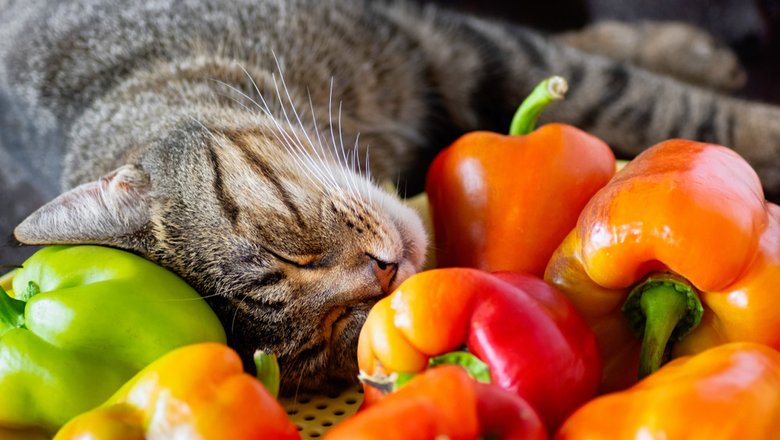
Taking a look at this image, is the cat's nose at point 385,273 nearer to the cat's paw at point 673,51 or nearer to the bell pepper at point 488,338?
the bell pepper at point 488,338

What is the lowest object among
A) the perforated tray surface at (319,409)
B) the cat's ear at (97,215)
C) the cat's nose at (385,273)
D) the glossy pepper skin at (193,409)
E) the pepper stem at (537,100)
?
the perforated tray surface at (319,409)

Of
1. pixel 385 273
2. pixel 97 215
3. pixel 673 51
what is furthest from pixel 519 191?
pixel 673 51

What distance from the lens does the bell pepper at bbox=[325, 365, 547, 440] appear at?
2.74 ft

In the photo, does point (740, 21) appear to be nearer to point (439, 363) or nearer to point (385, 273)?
point (385, 273)

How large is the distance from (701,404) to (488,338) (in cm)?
28

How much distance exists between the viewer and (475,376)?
103 cm

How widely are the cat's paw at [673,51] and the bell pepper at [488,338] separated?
182cm

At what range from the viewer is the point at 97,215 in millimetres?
1388

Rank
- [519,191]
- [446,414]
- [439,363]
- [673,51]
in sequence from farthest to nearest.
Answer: [673,51]
[519,191]
[439,363]
[446,414]

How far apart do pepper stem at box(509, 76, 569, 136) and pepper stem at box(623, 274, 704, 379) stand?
0.54m

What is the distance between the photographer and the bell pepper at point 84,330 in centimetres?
113

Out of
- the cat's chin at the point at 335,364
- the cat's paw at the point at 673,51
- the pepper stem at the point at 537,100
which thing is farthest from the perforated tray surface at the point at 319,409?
the cat's paw at the point at 673,51

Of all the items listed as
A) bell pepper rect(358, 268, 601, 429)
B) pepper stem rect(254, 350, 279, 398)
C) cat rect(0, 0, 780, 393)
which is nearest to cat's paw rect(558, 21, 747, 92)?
cat rect(0, 0, 780, 393)

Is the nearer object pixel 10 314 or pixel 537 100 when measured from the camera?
pixel 10 314
